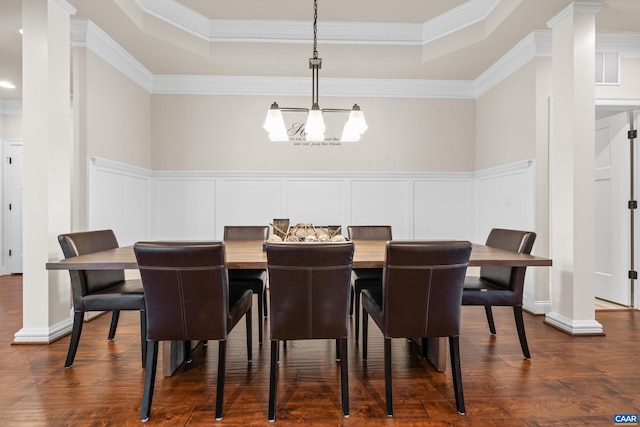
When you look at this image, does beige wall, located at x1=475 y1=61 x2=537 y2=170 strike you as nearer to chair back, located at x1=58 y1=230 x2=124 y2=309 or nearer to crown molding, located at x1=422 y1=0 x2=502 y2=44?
crown molding, located at x1=422 y1=0 x2=502 y2=44

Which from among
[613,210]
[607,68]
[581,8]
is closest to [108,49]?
[581,8]

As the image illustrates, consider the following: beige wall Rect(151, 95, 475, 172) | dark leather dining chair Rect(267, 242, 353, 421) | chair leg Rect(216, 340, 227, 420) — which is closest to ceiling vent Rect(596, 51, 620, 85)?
beige wall Rect(151, 95, 475, 172)

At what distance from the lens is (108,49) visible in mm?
3375

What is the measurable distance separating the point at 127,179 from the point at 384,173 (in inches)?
114

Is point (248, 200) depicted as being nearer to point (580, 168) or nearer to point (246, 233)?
point (246, 233)

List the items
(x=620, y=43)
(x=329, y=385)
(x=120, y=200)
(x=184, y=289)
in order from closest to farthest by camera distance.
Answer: (x=184, y=289) → (x=329, y=385) → (x=620, y=43) → (x=120, y=200)

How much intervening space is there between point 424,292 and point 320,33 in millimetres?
3008

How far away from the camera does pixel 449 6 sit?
3.38 metres

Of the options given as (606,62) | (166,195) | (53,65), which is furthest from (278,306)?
(606,62)

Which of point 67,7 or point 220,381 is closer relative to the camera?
point 220,381

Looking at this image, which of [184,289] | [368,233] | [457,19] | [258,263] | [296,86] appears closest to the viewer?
[184,289]

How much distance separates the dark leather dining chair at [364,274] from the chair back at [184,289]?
1213 mm

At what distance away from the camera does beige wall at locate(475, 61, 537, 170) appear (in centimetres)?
336

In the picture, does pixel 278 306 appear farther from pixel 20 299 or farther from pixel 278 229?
pixel 20 299
